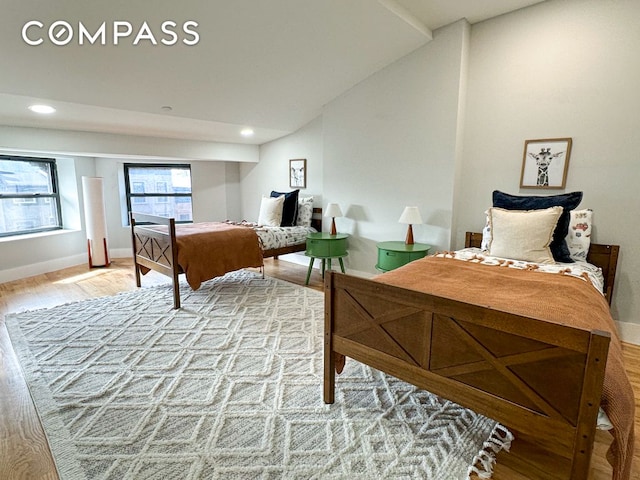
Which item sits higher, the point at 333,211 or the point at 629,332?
the point at 333,211

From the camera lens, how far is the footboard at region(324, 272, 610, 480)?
1.13 m

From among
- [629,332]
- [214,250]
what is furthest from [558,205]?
[214,250]

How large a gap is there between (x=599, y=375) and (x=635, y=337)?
2.30 m

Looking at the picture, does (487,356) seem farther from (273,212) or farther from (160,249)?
(273,212)

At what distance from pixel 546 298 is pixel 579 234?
1.30 meters

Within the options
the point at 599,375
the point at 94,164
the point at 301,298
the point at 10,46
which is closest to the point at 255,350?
the point at 301,298

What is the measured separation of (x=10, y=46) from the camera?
2291mm

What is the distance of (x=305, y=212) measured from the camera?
15.8ft

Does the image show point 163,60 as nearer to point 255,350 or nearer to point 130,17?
point 130,17

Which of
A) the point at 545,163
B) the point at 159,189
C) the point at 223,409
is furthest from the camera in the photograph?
the point at 159,189

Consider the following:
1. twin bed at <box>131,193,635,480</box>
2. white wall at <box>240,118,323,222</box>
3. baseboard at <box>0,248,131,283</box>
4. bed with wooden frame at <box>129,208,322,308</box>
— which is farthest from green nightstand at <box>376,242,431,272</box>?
baseboard at <box>0,248,131,283</box>

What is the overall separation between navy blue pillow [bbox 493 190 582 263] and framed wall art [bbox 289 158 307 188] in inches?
112

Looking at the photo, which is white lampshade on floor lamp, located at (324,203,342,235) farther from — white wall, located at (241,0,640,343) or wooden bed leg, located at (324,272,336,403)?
wooden bed leg, located at (324,272,336,403)

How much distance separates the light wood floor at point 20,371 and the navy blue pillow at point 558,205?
860mm
